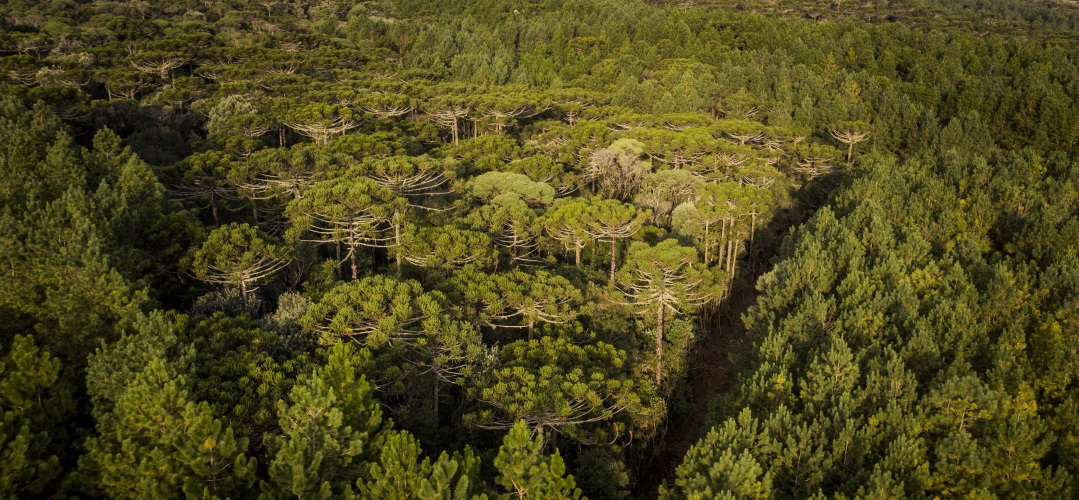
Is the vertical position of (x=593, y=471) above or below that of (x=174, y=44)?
below

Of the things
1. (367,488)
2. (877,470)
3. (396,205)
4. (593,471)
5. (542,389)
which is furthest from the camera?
(396,205)

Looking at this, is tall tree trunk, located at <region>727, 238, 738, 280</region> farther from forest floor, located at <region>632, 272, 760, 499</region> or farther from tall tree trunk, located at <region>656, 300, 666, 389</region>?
tall tree trunk, located at <region>656, 300, 666, 389</region>

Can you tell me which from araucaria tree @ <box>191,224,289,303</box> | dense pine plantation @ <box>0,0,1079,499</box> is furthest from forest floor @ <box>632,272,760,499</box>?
araucaria tree @ <box>191,224,289,303</box>

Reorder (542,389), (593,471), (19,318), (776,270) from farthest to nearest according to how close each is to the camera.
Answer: (776,270)
(593,471)
(542,389)
(19,318)

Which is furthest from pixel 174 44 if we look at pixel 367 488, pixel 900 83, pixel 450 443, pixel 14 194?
pixel 900 83

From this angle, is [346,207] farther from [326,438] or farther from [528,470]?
[528,470]

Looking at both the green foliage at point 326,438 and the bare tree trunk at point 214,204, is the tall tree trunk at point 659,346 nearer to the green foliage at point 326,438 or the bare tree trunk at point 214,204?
the green foliage at point 326,438

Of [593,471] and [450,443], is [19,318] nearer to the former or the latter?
[450,443]
